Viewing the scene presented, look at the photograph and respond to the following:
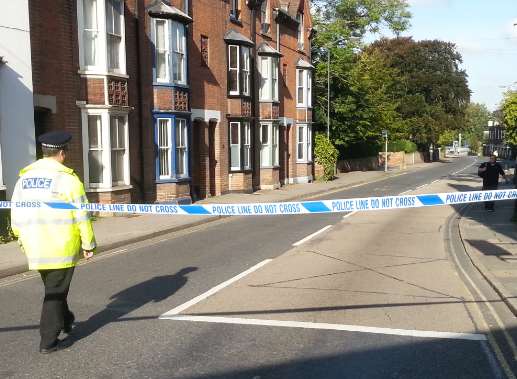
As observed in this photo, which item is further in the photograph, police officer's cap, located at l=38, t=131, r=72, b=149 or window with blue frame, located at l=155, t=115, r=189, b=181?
window with blue frame, located at l=155, t=115, r=189, b=181

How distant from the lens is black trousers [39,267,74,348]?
5.07 metres

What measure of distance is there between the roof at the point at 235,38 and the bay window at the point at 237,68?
0.28 metres

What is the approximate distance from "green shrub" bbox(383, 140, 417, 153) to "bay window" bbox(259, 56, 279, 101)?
3495cm

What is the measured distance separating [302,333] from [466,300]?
8.60 ft

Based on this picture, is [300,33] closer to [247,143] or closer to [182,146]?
[247,143]

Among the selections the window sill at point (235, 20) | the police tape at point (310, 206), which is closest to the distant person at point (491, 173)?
the police tape at point (310, 206)

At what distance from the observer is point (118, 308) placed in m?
6.71

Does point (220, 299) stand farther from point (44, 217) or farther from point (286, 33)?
point (286, 33)

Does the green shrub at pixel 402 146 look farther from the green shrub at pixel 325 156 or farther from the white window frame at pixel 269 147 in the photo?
the white window frame at pixel 269 147

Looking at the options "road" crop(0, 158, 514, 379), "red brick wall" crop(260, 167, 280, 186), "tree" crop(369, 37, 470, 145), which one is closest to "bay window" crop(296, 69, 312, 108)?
"red brick wall" crop(260, 167, 280, 186)

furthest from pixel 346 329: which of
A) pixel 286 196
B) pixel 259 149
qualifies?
pixel 259 149

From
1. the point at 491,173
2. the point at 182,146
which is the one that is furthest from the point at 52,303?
the point at 491,173

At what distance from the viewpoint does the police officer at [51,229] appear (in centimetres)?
499

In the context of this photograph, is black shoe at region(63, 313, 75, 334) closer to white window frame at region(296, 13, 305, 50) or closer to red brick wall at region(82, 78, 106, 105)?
red brick wall at region(82, 78, 106, 105)
